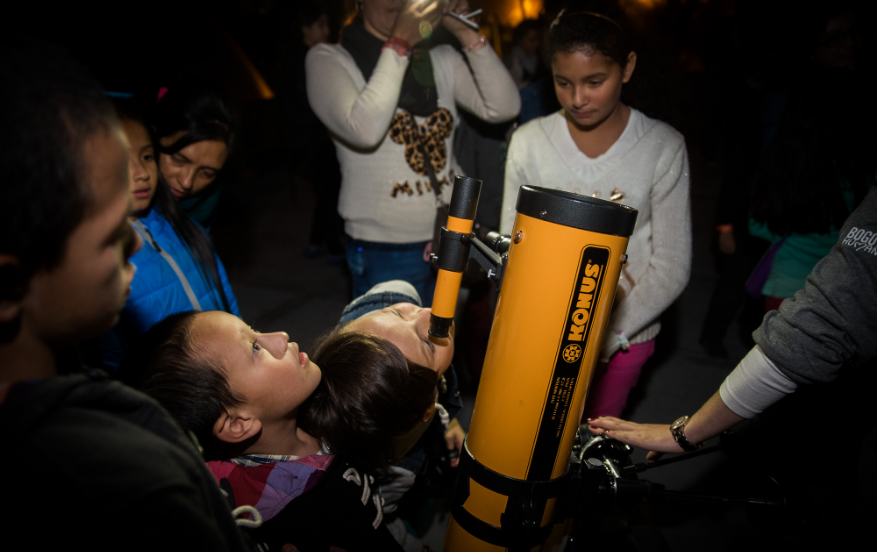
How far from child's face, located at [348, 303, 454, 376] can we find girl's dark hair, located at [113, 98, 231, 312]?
0.56m

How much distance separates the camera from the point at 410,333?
59.4 inches

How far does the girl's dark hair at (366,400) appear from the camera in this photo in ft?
4.33

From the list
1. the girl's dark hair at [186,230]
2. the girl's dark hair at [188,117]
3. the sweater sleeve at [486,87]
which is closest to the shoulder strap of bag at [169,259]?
the girl's dark hair at [186,230]

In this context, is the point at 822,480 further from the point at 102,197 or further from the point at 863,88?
the point at 102,197

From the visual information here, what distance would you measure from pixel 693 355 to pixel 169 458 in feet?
11.2

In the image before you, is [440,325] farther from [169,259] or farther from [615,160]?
[169,259]

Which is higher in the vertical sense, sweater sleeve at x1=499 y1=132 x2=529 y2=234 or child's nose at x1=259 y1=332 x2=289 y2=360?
sweater sleeve at x1=499 y1=132 x2=529 y2=234

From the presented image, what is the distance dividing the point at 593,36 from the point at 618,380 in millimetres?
1190

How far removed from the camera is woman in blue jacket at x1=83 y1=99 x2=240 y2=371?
1.35 m

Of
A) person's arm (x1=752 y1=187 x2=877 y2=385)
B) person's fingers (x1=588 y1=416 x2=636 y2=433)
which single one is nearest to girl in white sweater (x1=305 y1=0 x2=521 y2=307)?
person's fingers (x1=588 y1=416 x2=636 y2=433)

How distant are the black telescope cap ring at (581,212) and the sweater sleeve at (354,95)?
114cm

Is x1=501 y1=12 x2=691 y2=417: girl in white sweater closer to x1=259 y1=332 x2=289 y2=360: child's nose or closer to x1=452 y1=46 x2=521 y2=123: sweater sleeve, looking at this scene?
x1=452 y1=46 x2=521 y2=123: sweater sleeve

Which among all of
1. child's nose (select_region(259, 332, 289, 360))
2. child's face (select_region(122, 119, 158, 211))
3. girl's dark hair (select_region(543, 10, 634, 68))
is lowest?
A: child's nose (select_region(259, 332, 289, 360))

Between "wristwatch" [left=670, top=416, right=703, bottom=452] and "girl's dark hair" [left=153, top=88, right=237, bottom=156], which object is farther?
"girl's dark hair" [left=153, top=88, right=237, bottom=156]
